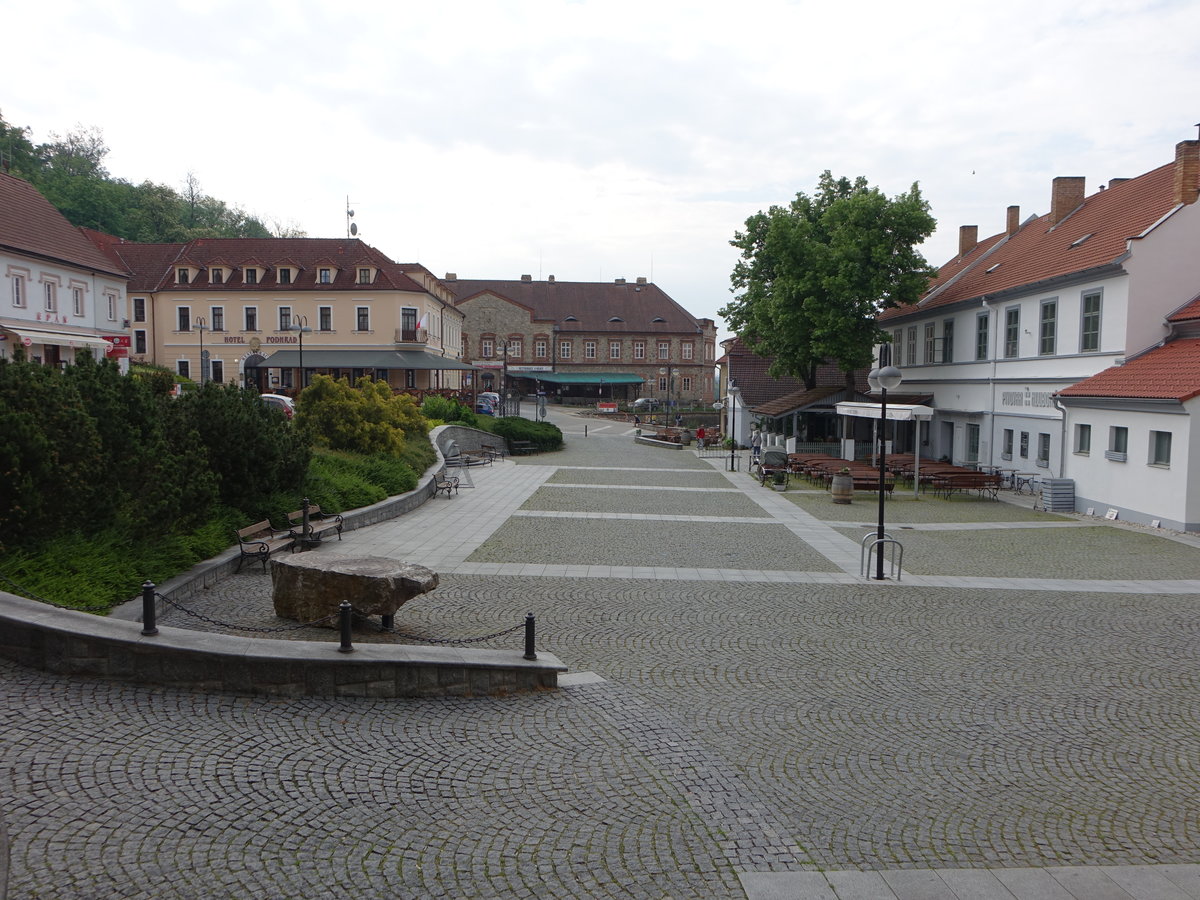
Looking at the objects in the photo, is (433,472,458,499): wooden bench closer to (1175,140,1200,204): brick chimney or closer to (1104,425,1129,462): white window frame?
(1104,425,1129,462): white window frame

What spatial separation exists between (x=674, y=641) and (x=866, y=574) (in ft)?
18.6

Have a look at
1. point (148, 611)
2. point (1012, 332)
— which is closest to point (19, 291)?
point (148, 611)

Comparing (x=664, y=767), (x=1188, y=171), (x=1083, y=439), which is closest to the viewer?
(x=664, y=767)

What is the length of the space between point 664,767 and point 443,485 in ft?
59.7

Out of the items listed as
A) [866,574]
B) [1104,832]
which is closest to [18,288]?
[866,574]

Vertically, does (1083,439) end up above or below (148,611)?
above

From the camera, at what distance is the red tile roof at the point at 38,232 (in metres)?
38.5

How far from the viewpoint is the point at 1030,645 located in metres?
11.0

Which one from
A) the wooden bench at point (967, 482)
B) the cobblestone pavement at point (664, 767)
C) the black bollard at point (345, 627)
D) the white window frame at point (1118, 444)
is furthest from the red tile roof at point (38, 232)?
the white window frame at point (1118, 444)

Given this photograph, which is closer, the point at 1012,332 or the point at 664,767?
the point at 664,767

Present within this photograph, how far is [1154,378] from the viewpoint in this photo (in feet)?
71.0

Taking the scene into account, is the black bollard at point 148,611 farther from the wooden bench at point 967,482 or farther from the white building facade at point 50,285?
the white building facade at point 50,285

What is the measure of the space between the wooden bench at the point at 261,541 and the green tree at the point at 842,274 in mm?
26032

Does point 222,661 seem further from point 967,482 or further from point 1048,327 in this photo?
Answer: point 1048,327
